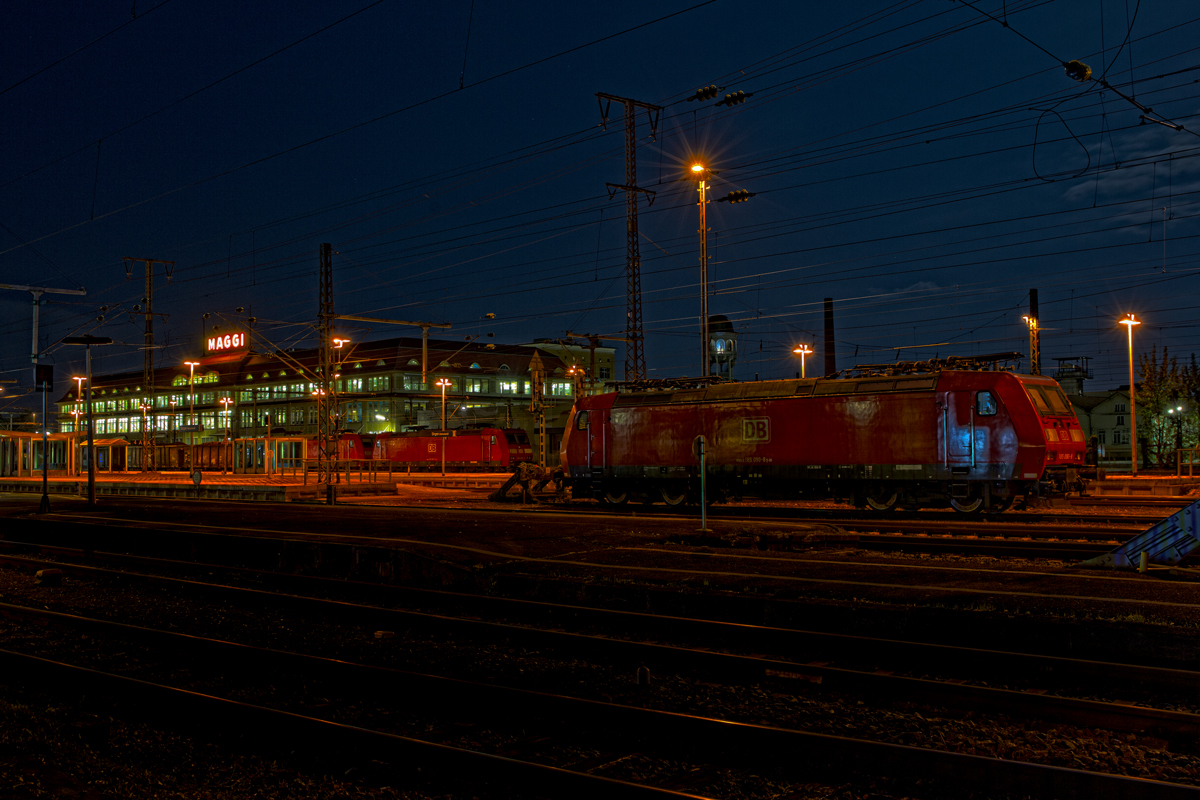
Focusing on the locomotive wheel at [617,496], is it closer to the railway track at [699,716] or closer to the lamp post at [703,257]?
the lamp post at [703,257]

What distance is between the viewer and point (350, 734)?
6.51 metres

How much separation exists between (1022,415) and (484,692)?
1590 centimetres

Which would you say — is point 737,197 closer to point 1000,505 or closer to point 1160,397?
point 1000,505

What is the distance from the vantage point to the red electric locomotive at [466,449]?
52812 mm

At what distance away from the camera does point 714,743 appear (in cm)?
648

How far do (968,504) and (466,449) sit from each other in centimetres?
3732

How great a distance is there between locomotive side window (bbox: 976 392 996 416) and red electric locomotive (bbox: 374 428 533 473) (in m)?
34.8

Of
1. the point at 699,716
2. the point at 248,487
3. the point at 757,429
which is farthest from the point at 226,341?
the point at 699,716

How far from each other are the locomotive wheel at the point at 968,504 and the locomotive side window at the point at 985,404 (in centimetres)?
222

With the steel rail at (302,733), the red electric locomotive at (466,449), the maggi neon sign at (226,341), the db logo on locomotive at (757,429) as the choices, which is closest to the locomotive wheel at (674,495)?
the db logo on locomotive at (757,429)

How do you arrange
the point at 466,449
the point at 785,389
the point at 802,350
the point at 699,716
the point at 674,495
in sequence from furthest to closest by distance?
1. the point at 466,449
2. the point at 802,350
3. the point at 674,495
4. the point at 785,389
5. the point at 699,716

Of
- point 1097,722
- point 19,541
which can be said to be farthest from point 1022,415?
point 19,541

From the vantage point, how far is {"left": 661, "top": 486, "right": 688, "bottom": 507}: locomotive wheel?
25.4 m

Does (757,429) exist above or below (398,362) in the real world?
below
